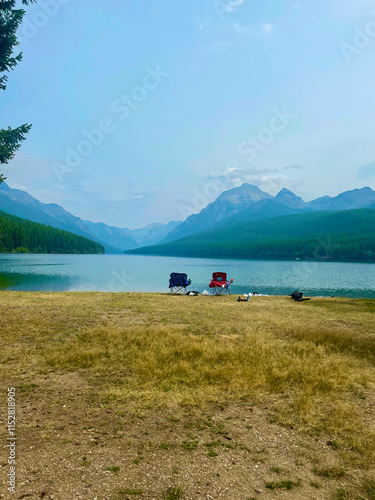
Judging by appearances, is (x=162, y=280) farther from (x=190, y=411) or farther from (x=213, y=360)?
(x=190, y=411)

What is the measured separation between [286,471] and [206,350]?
5247 millimetres

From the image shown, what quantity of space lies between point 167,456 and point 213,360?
176 inches

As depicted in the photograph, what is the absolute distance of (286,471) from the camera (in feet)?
14.3

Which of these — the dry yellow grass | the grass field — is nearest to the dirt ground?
the grass field

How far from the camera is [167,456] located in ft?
15.2

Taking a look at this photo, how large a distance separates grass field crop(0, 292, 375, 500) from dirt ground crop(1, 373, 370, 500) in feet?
0.07

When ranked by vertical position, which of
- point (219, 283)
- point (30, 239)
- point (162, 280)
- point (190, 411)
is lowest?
point (162, 280)

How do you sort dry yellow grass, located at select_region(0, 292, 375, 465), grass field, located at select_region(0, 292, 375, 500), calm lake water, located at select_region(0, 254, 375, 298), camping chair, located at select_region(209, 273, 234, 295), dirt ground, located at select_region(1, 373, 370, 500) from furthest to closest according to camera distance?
calm lake water, located at select_region(0, 254, 375, 298) < camping chair, located at select_region(209, 273, 234, 295) < dry yellow grass, located at select_region(0, 292, 375, 465) < grass field, located at select_region(0, 292, 375, 500) < dirt ground, located at select_region(1, 373, 370, 500)

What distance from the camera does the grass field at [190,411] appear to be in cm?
408

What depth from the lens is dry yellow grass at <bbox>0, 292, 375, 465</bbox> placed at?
21.0 feet

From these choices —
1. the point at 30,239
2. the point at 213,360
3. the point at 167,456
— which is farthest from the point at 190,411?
the point at 30,239

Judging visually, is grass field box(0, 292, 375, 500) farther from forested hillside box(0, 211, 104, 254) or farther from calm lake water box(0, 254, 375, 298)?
forested hillside box(0, 211, 104, 254)

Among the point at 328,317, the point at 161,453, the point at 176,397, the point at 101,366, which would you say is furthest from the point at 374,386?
the point at 328,317

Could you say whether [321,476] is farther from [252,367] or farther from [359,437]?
[252,367]
